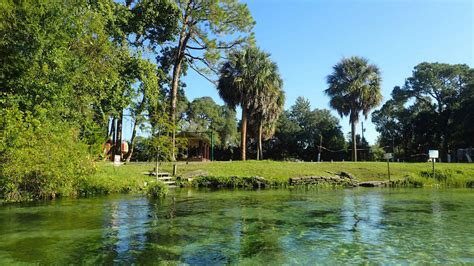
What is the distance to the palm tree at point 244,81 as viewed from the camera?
109ft

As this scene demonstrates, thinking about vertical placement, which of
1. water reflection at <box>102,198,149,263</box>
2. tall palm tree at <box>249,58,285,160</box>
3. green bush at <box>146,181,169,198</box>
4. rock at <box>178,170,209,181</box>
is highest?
tall palm tree at <box>249,58,285,160</box>

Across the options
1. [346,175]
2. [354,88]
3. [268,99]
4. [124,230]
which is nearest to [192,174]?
[346,175]

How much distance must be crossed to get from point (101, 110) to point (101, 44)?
3.75 metres

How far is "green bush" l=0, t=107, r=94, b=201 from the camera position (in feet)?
43.4

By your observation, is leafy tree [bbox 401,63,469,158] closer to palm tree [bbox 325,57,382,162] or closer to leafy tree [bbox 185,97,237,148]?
palm tree [bbox 325,57,382,162]

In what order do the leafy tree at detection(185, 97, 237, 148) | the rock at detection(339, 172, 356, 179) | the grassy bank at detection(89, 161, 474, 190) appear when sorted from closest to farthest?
A: the grassy bank at detection(89, 161, 474, 190), the rock at detection(339, 172, 356, 179), the leafy tree at detection(185, 97, 237, 148)

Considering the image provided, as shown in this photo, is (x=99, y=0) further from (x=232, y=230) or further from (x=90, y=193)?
(x=232, y=230)

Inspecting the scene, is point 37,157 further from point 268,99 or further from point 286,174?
point 268,99

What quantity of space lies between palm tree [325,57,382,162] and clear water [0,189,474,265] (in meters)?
25.3

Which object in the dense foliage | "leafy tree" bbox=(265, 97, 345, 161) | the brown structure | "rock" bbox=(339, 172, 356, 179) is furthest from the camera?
"leafy tree" bbox=(265, 97, 345, 161)

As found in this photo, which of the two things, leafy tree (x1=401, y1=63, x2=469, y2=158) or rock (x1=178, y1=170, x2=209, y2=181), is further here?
leafy tree (x1=401, y1=63, x2=469, y2=158)

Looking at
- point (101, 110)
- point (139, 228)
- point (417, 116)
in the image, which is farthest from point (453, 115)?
point (139, 228)

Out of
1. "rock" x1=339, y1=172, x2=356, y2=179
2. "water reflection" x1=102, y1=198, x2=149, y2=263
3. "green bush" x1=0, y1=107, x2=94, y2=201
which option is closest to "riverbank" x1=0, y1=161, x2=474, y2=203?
"rock" x1=339, y1=172, x2=356, y2=179

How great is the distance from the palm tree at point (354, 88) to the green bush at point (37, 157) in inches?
1091
